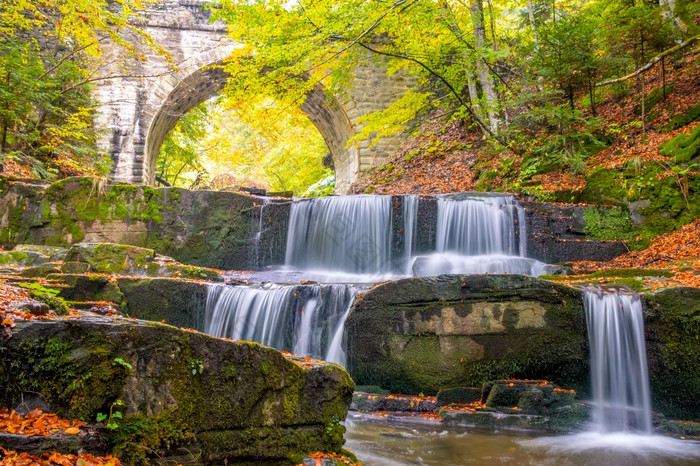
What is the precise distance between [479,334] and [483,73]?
8.57m

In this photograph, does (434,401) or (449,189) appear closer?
(434,401)

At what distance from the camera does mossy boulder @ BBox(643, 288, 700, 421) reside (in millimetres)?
4883

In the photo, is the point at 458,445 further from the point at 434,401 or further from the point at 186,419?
the point at 186,419

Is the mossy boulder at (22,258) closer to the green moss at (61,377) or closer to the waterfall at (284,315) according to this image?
the waterfall at (284,315)

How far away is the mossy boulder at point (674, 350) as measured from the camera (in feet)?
16.0

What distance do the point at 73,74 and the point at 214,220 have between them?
530 centimetres

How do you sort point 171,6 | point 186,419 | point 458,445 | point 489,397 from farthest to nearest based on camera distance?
1. point 171,6
2. point 489,397
3. point 458,445
4. point 186,419

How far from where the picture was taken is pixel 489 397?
495 centimetres

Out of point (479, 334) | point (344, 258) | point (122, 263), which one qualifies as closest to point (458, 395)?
point (479, 334)

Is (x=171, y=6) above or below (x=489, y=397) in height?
above

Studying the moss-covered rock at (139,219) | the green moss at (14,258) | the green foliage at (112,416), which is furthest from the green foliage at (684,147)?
the green moss at (14,258)

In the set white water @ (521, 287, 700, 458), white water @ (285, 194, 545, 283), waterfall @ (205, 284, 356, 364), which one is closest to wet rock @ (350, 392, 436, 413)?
waterfall @ (205, 284, 356, 364)

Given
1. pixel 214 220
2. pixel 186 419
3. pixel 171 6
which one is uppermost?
pixel 171 6

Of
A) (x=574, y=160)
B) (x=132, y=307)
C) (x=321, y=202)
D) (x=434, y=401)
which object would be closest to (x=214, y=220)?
(x=321, y=202)
